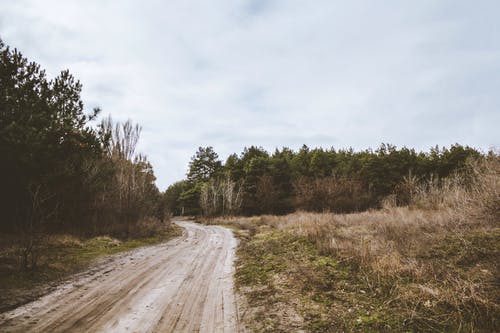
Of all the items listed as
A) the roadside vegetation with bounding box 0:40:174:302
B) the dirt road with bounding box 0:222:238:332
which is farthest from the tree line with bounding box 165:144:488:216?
the dirt road with bounding box 0:222:238:332

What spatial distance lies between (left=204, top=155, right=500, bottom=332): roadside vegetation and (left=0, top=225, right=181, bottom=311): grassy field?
4666 millimetres

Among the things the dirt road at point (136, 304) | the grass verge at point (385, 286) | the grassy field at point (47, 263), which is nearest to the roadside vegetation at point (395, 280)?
the grass verge at point (385, 286)

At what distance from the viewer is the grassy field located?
573 cm

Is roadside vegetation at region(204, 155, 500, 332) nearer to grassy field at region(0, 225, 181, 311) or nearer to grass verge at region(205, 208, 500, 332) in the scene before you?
grass verge at region(205, 208, 500, 332)

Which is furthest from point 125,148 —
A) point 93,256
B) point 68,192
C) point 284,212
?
point 284,212

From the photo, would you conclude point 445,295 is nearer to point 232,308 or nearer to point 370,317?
point 370,317

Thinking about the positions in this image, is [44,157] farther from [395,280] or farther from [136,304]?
[395,280]

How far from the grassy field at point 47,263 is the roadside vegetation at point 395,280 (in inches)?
184

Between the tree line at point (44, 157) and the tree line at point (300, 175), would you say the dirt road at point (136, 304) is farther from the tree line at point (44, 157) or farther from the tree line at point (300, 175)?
the tree line at point (300, 175)

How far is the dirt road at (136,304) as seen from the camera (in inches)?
163

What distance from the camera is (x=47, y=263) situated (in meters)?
8.06

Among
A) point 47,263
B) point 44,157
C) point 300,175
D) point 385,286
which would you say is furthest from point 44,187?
point 300,175

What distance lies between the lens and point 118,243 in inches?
539

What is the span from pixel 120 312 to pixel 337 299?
12.7ft
